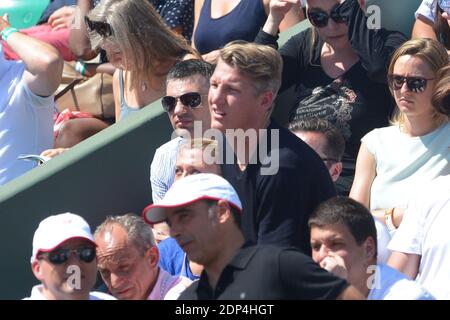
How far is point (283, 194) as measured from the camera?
4.59 meters

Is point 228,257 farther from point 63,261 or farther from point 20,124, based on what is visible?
point 20,124

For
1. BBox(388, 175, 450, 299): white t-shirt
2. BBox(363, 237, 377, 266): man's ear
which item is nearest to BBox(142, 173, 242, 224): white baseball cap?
BBox(363, 237, 377, 266): man's ear

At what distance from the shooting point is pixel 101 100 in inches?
280

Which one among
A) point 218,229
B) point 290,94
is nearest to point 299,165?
point 218,229

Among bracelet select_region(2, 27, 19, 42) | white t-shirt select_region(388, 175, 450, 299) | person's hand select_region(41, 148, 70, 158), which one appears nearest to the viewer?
white t-shirt select_region(388, 175, 450, 299)

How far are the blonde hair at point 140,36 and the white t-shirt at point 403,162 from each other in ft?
3.94

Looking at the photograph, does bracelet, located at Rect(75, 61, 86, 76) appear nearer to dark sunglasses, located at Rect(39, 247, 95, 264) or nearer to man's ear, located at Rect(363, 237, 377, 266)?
dark sunglasses, located at Rect(39, 247, 95, 264)

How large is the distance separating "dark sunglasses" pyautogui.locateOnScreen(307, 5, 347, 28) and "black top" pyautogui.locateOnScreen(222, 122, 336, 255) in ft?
4.13

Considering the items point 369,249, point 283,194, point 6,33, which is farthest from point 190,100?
point 369,249

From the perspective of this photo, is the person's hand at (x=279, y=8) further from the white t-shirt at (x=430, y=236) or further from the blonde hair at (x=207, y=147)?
the white t-shirt at (x=430, y=236)

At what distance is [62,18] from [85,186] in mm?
1927

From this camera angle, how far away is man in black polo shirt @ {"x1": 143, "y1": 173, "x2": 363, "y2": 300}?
12.6 feet

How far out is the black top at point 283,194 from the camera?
15.0ft

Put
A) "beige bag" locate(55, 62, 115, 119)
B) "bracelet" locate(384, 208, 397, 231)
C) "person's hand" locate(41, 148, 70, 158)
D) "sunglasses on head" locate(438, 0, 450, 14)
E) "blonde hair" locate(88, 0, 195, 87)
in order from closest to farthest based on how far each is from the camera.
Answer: "bracelet" locate(384, 208, 397, 231) < "sunglasses on head" locate(438, 0, 450, 14) < "blonde hair" locate(88, 0, 195, 87) < "person's hand" locate(41, 148, 70, 158) < "beige bag" locate(55, 62, 115, 119)
